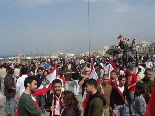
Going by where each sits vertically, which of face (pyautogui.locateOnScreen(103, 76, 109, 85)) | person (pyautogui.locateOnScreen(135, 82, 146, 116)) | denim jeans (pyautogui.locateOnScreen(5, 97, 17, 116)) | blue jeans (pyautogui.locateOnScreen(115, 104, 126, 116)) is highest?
face (pyautogui.locateOnScreen(103, 76, 109, 85))

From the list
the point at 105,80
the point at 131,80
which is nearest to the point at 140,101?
the point at 105,80

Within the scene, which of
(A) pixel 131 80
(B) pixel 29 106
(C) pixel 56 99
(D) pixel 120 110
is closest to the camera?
(B) pixel 29 106

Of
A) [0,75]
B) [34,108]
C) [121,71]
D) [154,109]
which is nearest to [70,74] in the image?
[121,71]

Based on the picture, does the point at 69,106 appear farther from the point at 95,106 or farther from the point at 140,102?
the point at 140,102

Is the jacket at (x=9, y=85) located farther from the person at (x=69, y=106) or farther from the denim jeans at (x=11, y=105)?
the person at (x=69, y=106)

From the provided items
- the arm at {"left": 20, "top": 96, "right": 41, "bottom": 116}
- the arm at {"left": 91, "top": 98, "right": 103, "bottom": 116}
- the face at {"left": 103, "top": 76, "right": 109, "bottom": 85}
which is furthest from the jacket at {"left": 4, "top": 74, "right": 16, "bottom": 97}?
the arm at {"left": 91, "top": 98, "right": 103, "bottom": 116}

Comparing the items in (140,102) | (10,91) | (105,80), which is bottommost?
(10,91)

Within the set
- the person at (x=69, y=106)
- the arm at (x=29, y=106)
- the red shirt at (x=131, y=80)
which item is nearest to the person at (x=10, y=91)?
the red shirt at (x=131, y=80)

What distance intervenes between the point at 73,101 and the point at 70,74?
8.83 m

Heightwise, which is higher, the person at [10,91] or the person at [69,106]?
the person at [69,106]

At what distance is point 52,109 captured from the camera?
449 cm

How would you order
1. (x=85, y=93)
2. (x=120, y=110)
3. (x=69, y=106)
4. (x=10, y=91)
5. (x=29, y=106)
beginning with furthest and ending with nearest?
(x=10, y=91) < (x=120, y=110) < (x=85, y=93) < (x=29, y=106) < (x=69, y=106)

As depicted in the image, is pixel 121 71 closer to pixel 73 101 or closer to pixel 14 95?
pixel 14 95

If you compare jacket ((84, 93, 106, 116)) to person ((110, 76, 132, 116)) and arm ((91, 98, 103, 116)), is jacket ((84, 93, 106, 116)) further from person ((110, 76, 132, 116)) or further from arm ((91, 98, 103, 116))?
person ((110, 76, 132, 116))
